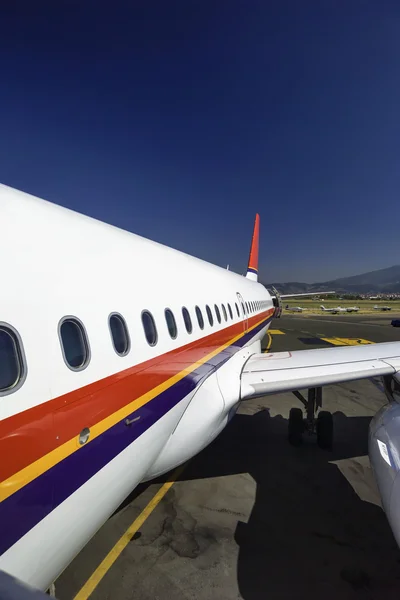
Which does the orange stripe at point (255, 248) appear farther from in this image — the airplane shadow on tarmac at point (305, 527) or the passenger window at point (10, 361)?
the passenger window at point (10, 361)

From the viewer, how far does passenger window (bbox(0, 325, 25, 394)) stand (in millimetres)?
1913

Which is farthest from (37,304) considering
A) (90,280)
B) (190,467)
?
(190,467)

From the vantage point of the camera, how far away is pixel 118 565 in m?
3.93

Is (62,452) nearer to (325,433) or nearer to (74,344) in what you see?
(74,344)

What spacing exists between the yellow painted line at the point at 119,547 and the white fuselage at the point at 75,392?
124cm

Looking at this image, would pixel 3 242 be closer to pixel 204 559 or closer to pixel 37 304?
pixel 37 304

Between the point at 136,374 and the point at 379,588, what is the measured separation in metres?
3.67

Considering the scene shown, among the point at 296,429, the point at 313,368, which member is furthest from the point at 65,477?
the point at 296,429

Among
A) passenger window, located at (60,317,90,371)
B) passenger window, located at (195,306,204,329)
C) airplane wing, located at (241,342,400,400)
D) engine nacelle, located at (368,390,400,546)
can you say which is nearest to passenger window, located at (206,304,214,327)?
passenger window, located at (195,306,204,329)

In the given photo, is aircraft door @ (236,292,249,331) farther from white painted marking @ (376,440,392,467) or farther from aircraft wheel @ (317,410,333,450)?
white painted marking @ (376,440,392,467)

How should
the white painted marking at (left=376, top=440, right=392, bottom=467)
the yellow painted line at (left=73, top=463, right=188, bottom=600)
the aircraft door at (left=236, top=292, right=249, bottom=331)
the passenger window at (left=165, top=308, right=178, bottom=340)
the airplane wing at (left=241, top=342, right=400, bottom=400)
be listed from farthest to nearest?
the aircraft door at (left=236, top=292, right=249, bottom=331)
the airplane wing at (left=241, top=342, right=400, bottom=400)
the passenger window at (left=165, top=308, right=178, bottom=340)
the white painted marking at (left=376, top=440, right=392, bottom=467)
the yellow painted line at (left=73, top=463, right=188, bottom=600)

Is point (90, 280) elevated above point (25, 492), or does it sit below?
above

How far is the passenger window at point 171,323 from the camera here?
4.15 m

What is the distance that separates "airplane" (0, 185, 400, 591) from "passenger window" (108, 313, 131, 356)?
1cm
